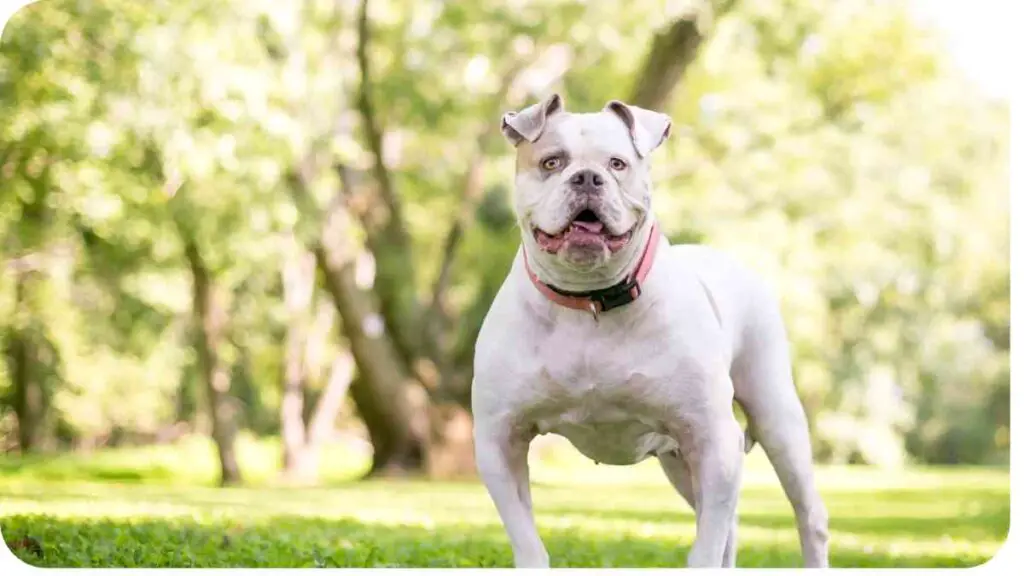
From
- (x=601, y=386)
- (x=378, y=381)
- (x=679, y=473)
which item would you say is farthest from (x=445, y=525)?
(x=378, y=381)

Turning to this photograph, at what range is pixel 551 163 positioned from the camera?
14.5 feet

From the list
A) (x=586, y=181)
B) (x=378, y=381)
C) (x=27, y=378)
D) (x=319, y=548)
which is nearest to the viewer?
(x=586, y=181)

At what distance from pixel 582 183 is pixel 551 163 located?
0.17 meters

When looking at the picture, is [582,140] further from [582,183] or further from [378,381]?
[378,381]

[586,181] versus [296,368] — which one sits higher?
[586,181]

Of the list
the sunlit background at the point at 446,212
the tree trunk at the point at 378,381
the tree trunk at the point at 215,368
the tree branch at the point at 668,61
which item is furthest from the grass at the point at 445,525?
the tree branch at the point at 668,61

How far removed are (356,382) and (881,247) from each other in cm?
759

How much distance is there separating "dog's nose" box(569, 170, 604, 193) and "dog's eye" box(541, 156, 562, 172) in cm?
11

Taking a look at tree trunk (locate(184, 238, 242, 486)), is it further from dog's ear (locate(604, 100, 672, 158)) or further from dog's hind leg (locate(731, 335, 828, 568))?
dog's ear (locate(604, 100, 672, 158))

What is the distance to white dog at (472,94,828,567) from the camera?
4.37 metres

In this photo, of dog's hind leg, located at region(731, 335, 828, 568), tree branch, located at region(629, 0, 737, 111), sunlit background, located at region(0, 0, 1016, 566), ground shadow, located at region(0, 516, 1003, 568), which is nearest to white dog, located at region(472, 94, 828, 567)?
dog's hind leg, located at region(731, 335, 828, 568)

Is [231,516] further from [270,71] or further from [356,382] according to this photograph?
[356,382]

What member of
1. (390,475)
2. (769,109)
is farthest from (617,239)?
(769,109)

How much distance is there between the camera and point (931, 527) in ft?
38.7
